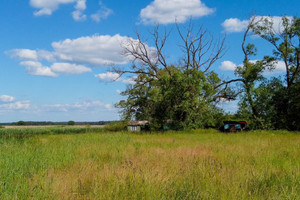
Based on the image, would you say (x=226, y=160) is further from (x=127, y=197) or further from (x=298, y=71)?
(x=298, y=71)

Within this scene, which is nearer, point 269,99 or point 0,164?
point 0,164

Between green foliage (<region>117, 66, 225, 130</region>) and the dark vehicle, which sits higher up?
green foliage (<region>117, 66, 225, 130</region>)

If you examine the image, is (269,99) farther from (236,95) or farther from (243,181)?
(243,181)

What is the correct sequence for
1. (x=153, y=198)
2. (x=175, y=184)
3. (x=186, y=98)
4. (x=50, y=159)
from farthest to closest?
(x=186, y=98), (x=50, y=159), (x=175, y=184), (x=153, y=198)

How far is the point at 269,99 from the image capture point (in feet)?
97.5

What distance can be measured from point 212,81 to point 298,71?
30.8 ft

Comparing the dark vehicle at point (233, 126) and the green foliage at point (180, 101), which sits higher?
the green foliage at point (180, 101)

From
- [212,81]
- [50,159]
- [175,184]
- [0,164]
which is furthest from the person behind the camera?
[212,81]

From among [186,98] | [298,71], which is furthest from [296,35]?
[186,98]

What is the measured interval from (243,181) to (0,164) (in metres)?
5.31

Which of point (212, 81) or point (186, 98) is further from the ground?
point (212, 81)

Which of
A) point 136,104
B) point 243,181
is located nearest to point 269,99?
point 136,104

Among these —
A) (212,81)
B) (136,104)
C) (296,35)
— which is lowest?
(136,104)

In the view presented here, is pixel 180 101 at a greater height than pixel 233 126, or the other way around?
pixel 180 101
